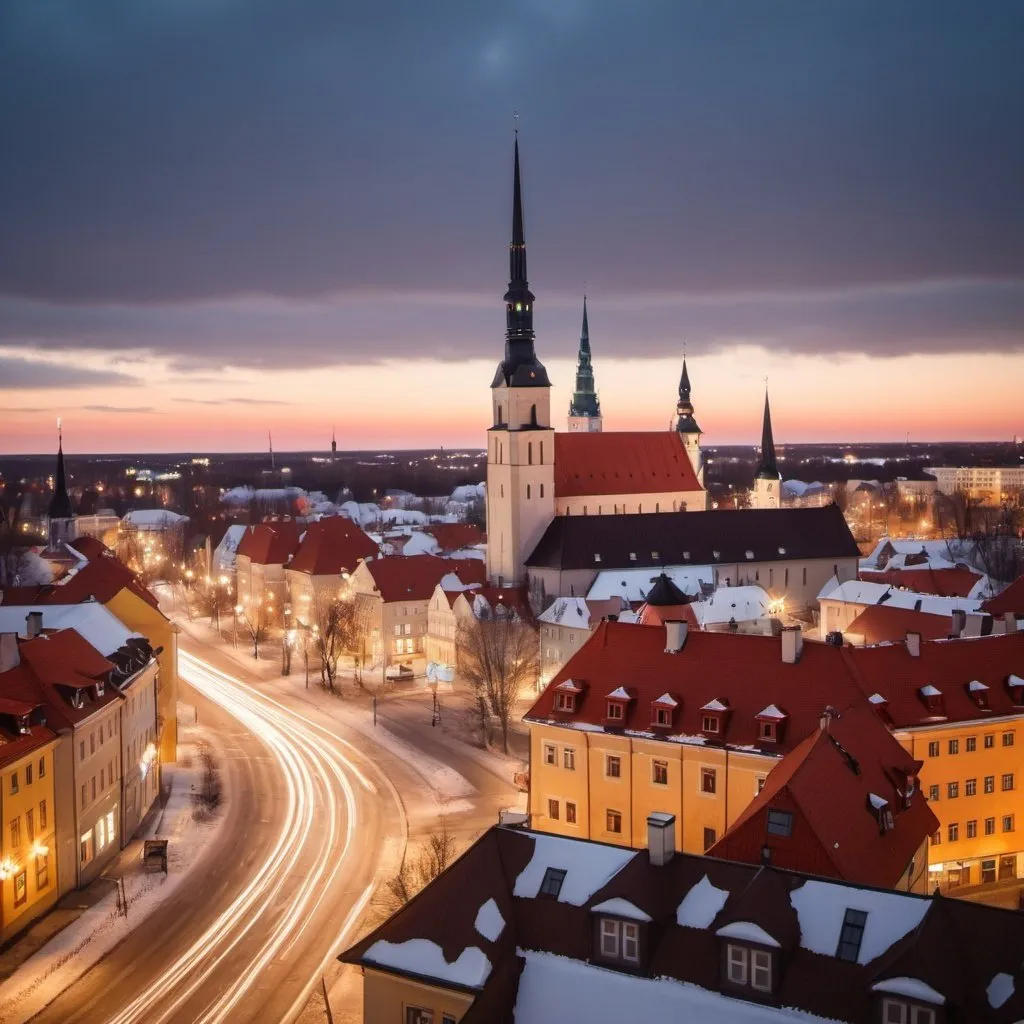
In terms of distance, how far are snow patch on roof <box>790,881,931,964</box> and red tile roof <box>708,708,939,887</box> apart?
14.5 ft

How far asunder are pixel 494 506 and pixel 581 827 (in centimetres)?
5844

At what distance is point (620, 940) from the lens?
81.5 ft

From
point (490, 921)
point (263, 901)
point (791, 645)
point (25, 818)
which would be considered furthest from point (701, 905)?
point (25, 818)

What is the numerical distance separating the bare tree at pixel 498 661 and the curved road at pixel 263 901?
26.1 ft

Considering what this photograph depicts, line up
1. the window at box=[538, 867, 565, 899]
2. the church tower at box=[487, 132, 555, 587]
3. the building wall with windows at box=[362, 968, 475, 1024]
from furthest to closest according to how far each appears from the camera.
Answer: the church tower at box=[487, 132, 555, 587] → the window at box=[538, 867, 565, 899] → the building wall with windows at box=[362, 968, 475, 1024]

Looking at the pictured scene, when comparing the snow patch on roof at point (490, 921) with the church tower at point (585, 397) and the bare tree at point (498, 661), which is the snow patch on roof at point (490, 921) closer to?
the bare tree at point (498, 661)

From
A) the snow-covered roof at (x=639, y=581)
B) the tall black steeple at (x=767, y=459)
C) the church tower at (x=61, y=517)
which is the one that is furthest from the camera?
the tall black steeple at (x=767, y=459)

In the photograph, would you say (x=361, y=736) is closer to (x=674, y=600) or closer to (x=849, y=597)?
(x=674, y=600)

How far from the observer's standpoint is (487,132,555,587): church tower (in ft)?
323

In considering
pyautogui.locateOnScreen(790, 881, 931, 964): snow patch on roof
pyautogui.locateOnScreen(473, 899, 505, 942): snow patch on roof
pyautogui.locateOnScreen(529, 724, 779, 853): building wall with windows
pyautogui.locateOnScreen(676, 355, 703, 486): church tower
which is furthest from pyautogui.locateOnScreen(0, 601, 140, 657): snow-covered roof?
pyautogui.locateOnScreen(676, 355, 703, 486): church tower

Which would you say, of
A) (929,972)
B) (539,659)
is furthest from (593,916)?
(539,659)

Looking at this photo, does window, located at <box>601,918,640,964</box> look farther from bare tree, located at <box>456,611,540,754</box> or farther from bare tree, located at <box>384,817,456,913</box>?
bare tree, located at <box>456,611,540,754</box>

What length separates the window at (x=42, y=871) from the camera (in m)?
39.0

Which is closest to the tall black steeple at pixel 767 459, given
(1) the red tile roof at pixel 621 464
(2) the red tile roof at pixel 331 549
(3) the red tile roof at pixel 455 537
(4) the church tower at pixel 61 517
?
(1) the red tile roof at pixel 621 464
